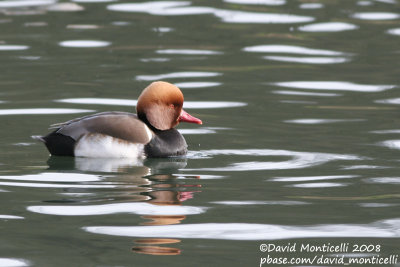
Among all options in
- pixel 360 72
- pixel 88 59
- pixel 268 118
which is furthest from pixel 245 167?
pixel 88 59

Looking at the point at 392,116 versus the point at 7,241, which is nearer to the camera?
the point at 7,241

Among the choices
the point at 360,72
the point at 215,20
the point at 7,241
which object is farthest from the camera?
the point at 215,20

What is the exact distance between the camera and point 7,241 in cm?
657

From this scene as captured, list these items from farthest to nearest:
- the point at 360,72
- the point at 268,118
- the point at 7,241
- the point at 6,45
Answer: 1. the point at 6,45
2. the point at 360,72
3. the point at 268,118
4. the point at 7,241

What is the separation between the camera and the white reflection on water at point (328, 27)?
16.4 metres

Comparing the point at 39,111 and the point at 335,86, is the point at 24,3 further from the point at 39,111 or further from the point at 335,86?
the point at 335,86

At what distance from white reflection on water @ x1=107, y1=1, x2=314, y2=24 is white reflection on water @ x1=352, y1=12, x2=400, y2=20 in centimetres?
84

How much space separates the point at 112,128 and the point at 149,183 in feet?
3.39

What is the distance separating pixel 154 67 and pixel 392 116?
384 centimetres

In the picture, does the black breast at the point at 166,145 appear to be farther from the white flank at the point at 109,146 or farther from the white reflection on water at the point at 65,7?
the white reflection on water at the point at 65,7

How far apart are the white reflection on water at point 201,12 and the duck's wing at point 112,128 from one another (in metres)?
7.71

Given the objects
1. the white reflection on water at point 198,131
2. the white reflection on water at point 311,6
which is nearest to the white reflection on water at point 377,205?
A: the white reflection on water at point 198,131

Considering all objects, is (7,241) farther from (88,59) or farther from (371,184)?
(88,59)

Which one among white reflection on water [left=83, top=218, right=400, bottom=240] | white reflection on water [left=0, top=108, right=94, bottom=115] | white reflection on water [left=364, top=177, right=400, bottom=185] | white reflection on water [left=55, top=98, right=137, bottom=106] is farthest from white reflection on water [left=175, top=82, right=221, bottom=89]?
white reflection on water [left=83, top=218, right=400, bottom=240]
